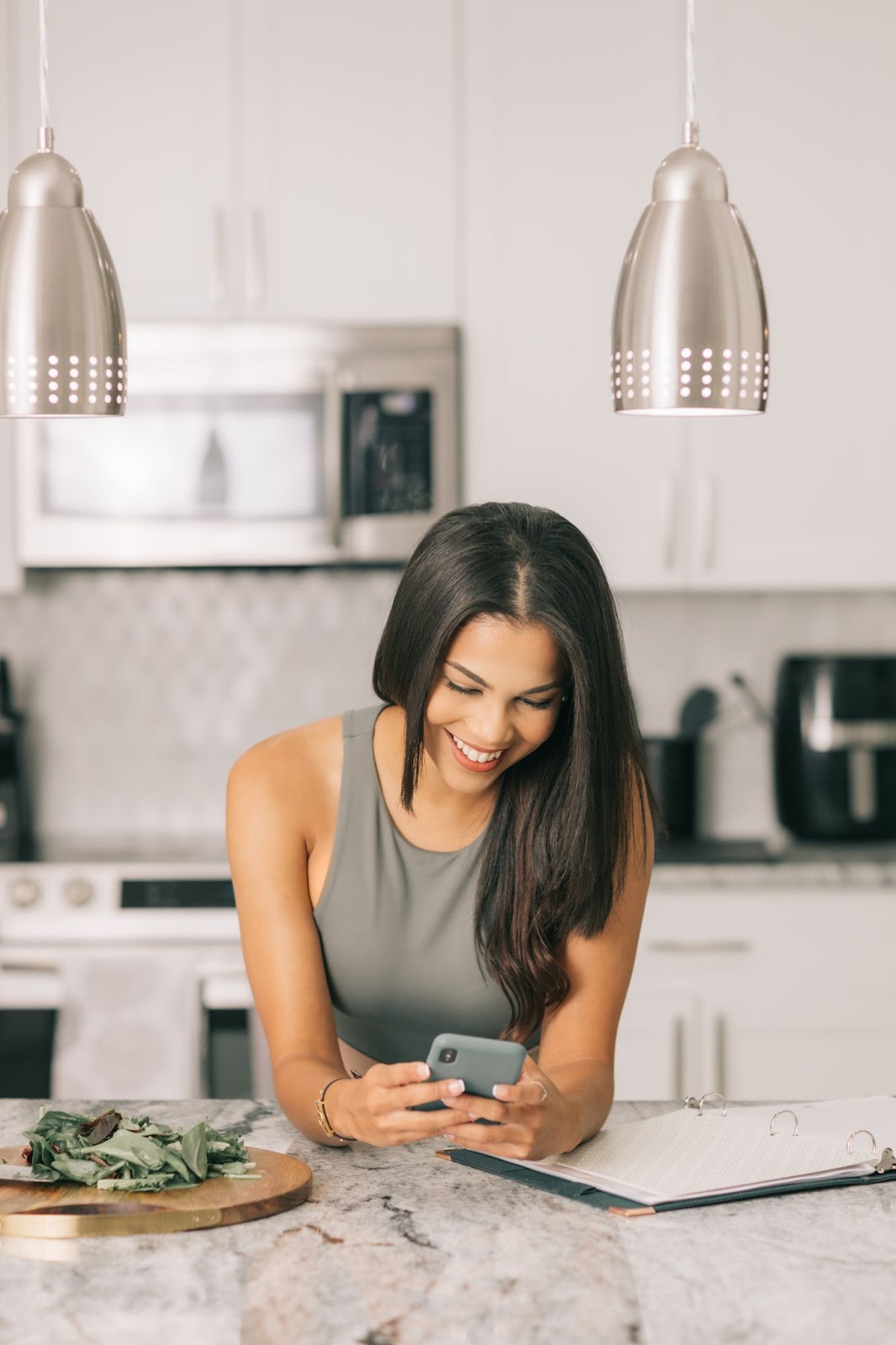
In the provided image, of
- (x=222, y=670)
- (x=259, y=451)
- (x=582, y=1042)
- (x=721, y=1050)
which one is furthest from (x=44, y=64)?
(x=222, y=670)

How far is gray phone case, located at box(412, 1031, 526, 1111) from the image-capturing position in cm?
125

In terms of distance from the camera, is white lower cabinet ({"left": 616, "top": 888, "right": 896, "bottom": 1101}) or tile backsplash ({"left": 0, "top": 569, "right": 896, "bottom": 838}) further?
tile backsplash ({"left": 0, "top": 569, "right": 896, "bottom": 838})

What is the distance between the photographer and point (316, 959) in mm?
1616

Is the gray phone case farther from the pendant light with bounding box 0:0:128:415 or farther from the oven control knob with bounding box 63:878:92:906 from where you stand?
the oven control knob with bounding box 63:878:92:906

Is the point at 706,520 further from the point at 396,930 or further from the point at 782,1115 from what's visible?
the point at 782,1115

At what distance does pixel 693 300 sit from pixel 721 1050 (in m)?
1.95

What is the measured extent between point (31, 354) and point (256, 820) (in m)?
0.56

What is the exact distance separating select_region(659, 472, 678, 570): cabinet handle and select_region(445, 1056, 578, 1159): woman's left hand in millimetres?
1869

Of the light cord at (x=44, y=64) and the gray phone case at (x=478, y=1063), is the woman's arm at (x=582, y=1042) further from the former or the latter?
the light cord at (x=44, y=64)

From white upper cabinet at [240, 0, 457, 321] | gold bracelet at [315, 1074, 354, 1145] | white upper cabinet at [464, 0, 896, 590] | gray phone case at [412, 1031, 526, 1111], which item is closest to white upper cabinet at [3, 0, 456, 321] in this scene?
white upper cabinet at [240, 0, 457, 321]

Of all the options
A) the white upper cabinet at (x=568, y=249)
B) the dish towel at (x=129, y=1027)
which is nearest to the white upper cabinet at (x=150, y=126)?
the white upper cabinet at (x=568, y=249)

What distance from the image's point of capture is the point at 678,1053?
294 cm

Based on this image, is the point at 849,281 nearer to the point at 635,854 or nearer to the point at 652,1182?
the point at 635,854

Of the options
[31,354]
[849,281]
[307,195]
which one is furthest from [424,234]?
[31,354]
